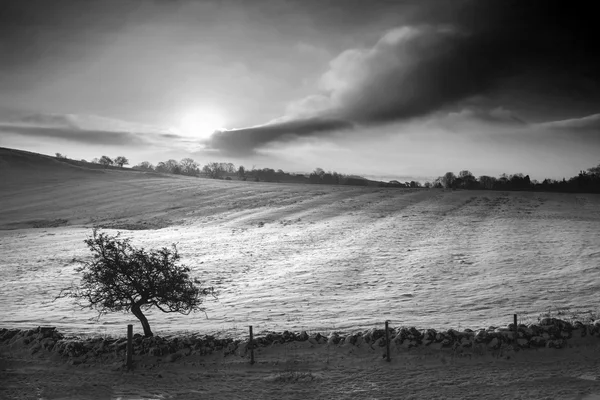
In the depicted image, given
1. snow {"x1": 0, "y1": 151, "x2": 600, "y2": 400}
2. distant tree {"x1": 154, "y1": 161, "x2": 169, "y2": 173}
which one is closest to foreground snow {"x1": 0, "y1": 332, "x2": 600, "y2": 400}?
snow {"x1": 0, "y1": 151, "x2": 600, "y2": 400}

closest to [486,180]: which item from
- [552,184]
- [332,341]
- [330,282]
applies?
[552,184]

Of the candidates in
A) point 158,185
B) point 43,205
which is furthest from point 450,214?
point 43,205

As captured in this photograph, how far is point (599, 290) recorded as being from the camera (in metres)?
22.5

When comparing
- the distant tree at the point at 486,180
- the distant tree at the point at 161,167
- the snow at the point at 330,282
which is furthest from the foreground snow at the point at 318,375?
the distant tree at the point at 161,167

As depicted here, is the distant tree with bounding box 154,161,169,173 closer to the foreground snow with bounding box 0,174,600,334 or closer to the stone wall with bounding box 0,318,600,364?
the foreground snow with bounding box 0,174,600,334

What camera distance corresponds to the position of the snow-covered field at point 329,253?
20453 mm

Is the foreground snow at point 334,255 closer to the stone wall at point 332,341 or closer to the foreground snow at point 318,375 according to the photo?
the stone wall at point 332,341

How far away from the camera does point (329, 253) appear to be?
3400 centimetres

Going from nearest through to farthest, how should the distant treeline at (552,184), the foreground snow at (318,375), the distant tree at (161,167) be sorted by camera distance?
the foreground snow at (318,375), the distant treeline at (552,184), the distant tree at (161,167)

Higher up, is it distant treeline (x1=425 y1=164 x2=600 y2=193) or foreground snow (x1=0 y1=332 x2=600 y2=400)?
distant treeline (x1=425 y1=164 x2=600 y2=193)

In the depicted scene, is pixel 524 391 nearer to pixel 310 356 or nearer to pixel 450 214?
pixel 310 356

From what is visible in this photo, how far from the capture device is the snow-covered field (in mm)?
20453

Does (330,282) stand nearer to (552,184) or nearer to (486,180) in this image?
(552,184)

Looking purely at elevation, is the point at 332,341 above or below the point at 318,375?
above
